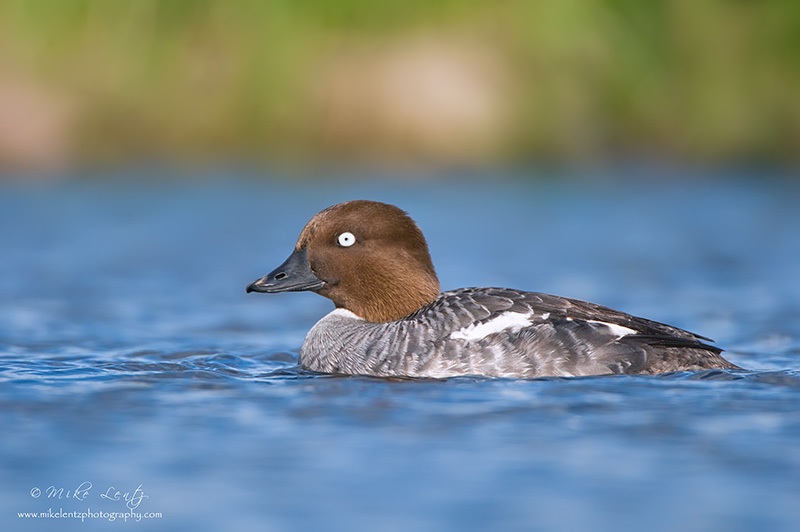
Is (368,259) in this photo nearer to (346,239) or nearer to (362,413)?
(346,239)

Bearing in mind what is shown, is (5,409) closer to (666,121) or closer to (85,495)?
(85,495)

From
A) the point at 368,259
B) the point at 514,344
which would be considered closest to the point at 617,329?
the point at 514,344

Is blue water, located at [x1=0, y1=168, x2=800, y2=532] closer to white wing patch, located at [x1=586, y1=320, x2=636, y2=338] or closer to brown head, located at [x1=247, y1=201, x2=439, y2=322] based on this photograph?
→ white wing patch, located at [x1=586, y1=320, x2=636, y2=338]

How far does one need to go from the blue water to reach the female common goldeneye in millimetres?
188

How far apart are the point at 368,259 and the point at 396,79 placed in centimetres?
931

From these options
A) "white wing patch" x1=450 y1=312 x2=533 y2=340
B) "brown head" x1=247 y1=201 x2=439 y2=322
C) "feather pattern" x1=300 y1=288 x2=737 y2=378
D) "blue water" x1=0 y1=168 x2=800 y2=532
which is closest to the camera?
"blue water" x1=0 y1=168 x2=800 y2=532

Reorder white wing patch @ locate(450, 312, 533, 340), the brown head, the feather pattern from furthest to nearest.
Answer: the brown head < white wing patch @ locate(450, 312, 533, 340) < the feather pattern

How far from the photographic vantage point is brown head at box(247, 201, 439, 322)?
7.84 m

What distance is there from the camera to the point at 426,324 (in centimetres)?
732

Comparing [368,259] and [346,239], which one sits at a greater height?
[346,239]

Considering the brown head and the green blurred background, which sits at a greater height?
the green blurred background

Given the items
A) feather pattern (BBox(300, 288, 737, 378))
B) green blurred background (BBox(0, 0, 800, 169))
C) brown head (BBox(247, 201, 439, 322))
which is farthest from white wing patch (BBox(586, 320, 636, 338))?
green blurred background (BBox(0, 0, 800, 169))

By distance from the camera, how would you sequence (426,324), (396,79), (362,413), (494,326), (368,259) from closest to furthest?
(362,413)
(494,326)
(426,324)
(368,259)
(396,79)

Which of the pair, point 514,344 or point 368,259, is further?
point 368,259
